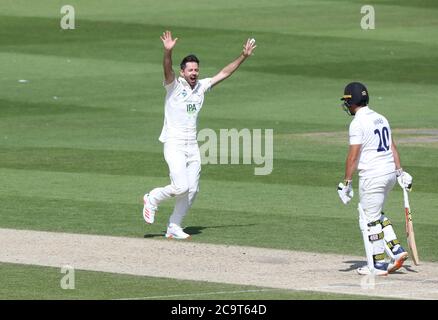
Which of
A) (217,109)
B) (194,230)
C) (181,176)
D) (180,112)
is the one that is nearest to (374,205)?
(181,176)

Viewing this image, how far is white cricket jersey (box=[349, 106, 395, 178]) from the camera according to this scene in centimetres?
1438

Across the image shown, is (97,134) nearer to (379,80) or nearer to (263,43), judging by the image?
(379,80)

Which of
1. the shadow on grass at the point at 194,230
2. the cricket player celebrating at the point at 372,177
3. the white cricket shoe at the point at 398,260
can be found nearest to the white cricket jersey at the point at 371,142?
the cricket player celebrating at the point at 372,177

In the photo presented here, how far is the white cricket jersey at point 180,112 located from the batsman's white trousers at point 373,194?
10.0ft

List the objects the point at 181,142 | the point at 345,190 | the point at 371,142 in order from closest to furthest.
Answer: the point at 345,190
the point at 371,142
the point at 181,142

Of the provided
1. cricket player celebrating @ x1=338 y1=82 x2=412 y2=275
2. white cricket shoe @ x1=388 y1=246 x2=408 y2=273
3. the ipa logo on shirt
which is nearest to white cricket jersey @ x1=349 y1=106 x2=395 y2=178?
cricket player celebrating @ x1=338 y1=82 x2=412 y2=275

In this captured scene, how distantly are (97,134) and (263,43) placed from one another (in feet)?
42.3

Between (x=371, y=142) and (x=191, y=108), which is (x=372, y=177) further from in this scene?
(x=191, y=108)

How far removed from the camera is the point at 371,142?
1446cm

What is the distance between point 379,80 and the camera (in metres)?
34.1

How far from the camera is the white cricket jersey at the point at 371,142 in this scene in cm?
1438

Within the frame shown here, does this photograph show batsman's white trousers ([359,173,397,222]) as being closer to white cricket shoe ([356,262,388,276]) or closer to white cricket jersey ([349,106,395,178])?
white cricket jersey ([349,106,395,178])

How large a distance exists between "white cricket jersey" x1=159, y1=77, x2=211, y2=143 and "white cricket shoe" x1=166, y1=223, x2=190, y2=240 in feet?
3.60

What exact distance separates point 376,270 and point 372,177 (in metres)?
1.01
